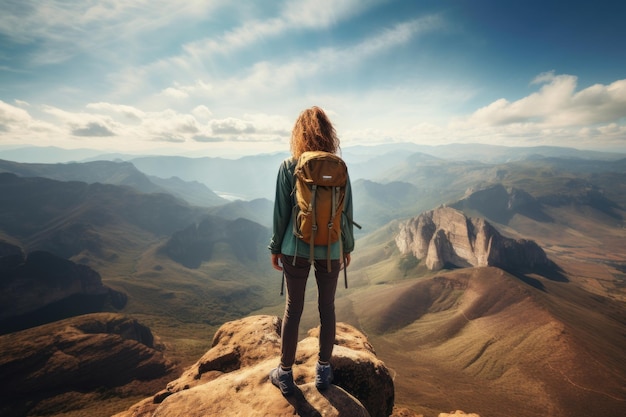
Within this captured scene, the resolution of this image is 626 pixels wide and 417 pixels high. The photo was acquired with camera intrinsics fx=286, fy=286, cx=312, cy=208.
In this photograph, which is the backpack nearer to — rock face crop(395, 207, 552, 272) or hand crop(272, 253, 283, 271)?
hand crop(272, 253, 283, 271)

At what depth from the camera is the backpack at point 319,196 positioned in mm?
5488

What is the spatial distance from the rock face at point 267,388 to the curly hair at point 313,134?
577cm

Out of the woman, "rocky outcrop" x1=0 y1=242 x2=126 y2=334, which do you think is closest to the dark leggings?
the woman

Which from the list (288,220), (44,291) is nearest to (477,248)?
(288,220)

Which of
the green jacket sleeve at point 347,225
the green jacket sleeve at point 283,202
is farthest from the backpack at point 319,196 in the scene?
the green jacket sleeve at point 347,225

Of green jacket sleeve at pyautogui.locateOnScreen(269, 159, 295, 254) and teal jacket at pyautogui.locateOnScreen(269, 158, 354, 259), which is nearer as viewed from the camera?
teal jacket at pyautogui.locateOnScreen(269, 158, 354, 259)

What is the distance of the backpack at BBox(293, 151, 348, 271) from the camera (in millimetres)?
5488

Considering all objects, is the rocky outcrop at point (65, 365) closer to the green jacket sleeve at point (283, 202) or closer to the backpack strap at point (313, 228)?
the green jacket sleeve at point (283, 202)

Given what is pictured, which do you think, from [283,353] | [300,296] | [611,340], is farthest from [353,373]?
[611,340]

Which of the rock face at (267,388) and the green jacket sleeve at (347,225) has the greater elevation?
the green jacket sleeve at (347,225)

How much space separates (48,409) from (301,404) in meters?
110

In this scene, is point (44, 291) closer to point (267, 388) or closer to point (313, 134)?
point (267, 388)

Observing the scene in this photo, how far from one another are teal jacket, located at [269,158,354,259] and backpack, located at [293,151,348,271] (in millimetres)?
209

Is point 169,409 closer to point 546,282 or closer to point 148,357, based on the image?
point 148,357
